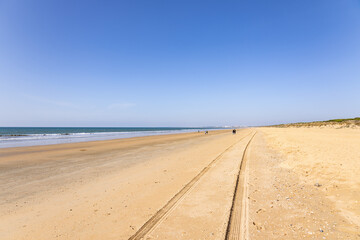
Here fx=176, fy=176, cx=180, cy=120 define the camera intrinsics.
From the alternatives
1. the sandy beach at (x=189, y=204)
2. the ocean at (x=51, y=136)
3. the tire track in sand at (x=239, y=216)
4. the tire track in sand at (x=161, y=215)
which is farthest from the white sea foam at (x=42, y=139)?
the tire track in sand at (x=239, y=216)

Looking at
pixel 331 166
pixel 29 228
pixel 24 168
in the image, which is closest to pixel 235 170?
pixel 331 166

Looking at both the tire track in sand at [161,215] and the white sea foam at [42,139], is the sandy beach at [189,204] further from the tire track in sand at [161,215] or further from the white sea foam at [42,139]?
the white sea foam at [42,139]

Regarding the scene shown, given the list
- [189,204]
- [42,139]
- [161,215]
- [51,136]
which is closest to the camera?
[161,215]

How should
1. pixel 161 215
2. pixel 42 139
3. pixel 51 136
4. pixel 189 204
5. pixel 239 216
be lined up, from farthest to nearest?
1. pixel 51 136
2. pixel 42 139
3. pixel 189 204
4. pixel 161 215
5. pixel 239 216

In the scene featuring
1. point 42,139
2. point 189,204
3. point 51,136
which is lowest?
point 189,204

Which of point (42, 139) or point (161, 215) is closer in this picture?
point (161, 215)

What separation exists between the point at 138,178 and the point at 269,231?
5.68 metres

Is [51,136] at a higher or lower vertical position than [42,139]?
higher

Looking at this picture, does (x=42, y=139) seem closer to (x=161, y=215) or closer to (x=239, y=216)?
(x=161, y=215)

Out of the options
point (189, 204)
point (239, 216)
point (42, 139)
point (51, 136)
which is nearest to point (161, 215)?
point (189, 204)

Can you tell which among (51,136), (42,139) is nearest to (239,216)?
(42,139)

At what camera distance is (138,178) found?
314 inches

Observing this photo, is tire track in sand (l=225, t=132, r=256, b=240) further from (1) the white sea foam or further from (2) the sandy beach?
(1) the white sea foam

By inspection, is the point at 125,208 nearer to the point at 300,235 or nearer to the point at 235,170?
the point at 300,235
